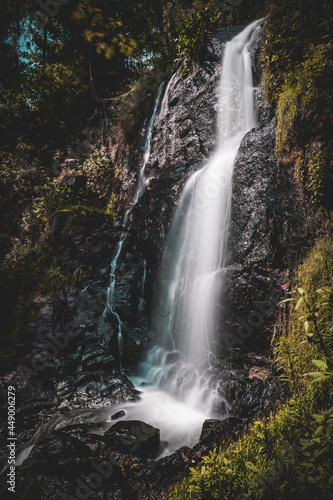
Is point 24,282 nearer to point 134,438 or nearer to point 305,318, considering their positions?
point 134,438

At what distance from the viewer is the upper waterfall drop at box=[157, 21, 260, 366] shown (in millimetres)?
5273

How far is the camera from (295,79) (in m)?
4.57

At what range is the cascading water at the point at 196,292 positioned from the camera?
446 centimetres

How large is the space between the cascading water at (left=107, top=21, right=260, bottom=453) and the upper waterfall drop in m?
0.02

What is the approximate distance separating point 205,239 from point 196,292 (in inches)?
49.5

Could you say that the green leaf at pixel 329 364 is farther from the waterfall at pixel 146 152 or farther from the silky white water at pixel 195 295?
the waterfall at pixel 146 152

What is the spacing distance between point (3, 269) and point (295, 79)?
11049 mm

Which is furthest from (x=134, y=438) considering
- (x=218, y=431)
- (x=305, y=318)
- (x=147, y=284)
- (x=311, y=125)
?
(x=311, y=125)

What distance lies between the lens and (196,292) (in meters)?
5.53

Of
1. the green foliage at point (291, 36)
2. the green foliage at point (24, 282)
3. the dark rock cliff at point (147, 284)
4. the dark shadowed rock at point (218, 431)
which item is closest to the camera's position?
the dark shadowed rock at point (218, 431)

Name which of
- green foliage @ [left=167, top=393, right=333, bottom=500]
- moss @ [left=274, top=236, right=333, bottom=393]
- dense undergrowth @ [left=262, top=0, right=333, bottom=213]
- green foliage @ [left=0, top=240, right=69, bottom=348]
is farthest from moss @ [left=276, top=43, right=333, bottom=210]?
green foliage @ [left=0, top=240, right=69, bottom=348]

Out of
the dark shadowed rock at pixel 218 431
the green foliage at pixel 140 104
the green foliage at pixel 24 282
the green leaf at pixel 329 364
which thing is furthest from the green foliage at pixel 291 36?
the green foliage at pixel 24 282

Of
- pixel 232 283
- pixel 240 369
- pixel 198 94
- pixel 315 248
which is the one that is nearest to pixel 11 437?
pixel 240 369

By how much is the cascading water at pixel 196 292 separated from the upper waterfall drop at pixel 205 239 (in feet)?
0.07
